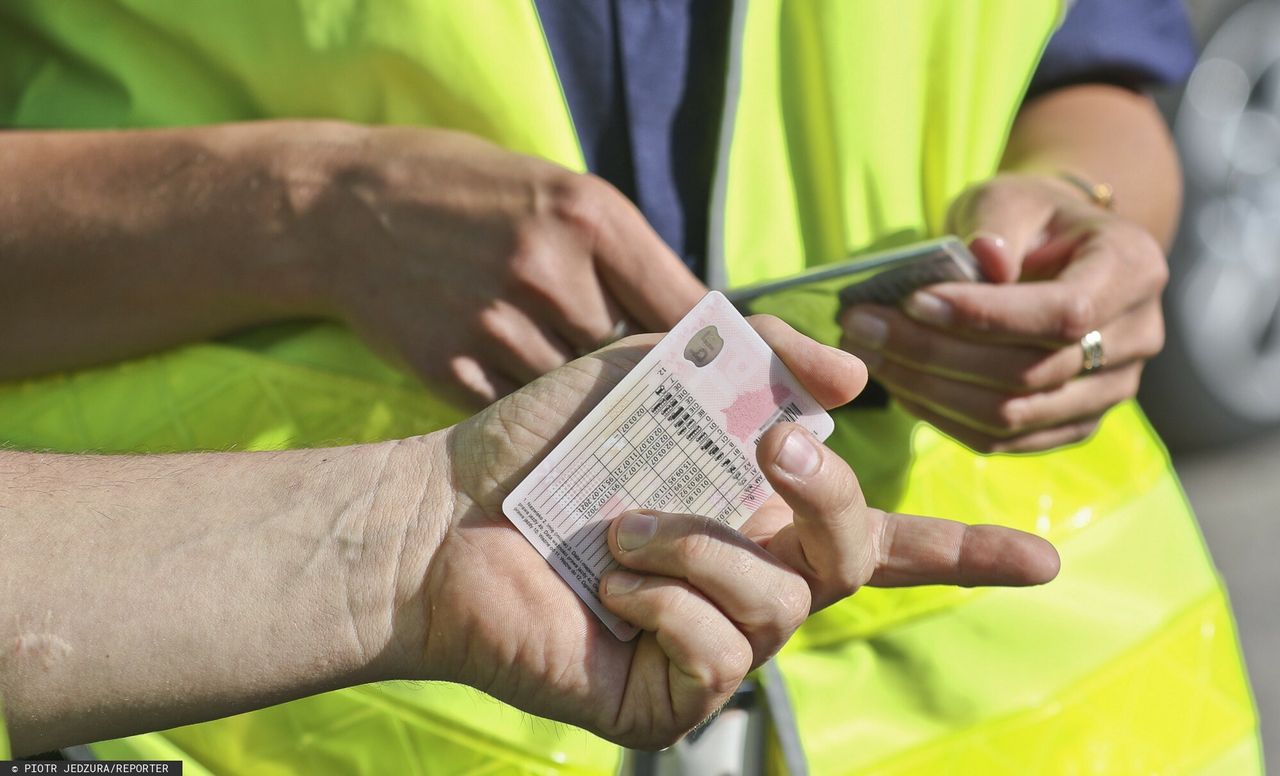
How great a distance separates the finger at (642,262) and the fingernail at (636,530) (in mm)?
253

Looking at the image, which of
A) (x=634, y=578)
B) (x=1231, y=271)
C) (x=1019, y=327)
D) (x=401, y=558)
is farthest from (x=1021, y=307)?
(x=1231, y=271)

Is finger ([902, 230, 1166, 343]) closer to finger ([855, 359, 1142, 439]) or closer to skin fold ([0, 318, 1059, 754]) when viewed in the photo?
finger ([855, 359, 1142, 439])

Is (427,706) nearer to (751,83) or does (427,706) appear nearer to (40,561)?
(40,561)

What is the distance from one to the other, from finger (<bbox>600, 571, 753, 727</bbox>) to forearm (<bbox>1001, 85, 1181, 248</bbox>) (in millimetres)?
871

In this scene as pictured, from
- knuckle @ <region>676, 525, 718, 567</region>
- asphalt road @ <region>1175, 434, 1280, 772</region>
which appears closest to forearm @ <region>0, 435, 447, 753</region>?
knuckle @ <region>676, 525, 718, 567</region>

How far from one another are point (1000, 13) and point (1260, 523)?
2.36 m

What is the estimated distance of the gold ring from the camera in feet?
4.23

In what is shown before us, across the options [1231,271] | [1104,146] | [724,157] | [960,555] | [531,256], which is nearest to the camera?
[960,555]

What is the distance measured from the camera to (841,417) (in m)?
1.26

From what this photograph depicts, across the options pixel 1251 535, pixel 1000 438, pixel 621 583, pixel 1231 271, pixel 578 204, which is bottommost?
pixel 1251 535

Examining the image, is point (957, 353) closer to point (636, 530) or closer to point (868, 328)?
point (868, 328)

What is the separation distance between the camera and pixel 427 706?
105 cm

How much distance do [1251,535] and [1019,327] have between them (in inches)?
89.9

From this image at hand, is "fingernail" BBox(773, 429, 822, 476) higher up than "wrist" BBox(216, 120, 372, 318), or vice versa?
"wrist" BBox(216, 120, 372, 318)
